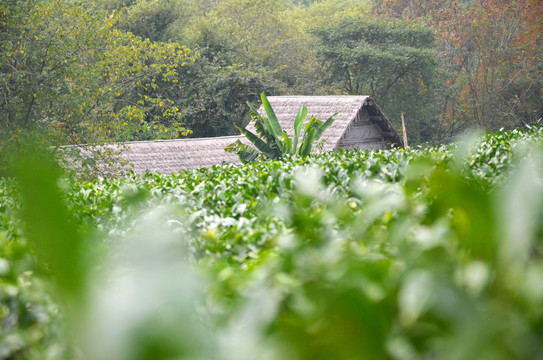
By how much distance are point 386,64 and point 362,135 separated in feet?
25.0

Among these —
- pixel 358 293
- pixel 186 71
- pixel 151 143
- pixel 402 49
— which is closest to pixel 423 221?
pixel 358 293

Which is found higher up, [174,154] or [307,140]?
[307,140]

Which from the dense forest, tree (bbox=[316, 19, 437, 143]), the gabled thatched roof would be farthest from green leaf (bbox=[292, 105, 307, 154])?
tree (bbox=[316, 19, 437, 143])

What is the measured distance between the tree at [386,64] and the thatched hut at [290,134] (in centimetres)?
663

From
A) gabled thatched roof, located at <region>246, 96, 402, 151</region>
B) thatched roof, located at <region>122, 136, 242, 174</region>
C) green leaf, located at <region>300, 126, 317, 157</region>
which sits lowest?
gabled thatched roof, located at <region>246, 96, 402, 151</region>

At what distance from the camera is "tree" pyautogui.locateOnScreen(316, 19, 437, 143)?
94.5 ft

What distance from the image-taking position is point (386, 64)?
94.4 feet

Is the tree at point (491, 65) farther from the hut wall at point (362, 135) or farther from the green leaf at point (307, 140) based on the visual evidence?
the green leaf at point (307, 140)

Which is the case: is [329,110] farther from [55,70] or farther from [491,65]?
[491,65]

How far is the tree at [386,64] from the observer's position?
28797 millimetres

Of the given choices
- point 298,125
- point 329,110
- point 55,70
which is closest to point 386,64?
point 329,110

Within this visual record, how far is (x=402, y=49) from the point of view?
93.4ft

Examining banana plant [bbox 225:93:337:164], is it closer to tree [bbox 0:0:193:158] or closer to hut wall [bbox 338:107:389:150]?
tree [bbox 0:0:193:158]

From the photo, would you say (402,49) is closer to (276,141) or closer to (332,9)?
(332,9)
